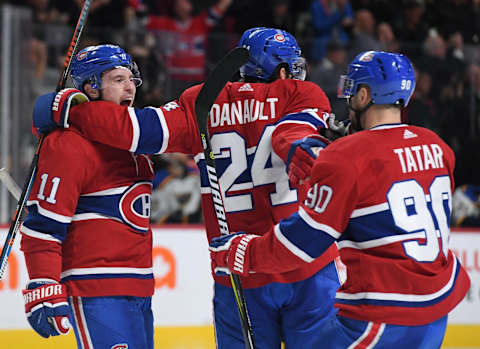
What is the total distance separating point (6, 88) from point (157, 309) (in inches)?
63.0

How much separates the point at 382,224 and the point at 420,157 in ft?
0.66

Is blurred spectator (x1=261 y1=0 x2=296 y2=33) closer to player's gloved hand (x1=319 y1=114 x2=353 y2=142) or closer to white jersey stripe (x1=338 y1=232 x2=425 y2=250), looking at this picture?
player's gloved hand (x1=319 y1=114 x2=353 y2=142)

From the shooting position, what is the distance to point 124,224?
2418 millimetres

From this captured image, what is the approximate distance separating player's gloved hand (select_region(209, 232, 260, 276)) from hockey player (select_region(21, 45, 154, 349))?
1.13 feet

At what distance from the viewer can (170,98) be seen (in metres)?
4.94

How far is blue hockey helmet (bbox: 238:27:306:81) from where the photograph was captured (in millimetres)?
2398

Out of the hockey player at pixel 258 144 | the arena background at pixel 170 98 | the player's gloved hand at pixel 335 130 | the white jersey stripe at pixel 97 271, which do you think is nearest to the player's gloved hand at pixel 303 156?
the player's gloved hand at pixel 335 130

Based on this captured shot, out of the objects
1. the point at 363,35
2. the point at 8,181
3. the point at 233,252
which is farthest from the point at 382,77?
the point at 363,35

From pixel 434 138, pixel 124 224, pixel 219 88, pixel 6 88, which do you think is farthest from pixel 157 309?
pixel 434 138

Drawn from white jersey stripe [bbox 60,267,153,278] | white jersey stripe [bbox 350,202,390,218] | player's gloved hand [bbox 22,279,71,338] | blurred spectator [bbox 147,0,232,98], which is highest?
blurred spectator [bbox 147,0,232,98]

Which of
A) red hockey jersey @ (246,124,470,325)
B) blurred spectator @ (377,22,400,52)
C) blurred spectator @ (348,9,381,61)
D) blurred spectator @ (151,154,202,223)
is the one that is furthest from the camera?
blurred spectator @ (377,22,400,52)

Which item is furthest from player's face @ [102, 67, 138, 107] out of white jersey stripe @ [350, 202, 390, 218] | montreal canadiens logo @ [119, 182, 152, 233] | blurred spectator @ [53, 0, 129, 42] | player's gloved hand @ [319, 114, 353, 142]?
blurred spectator @ [53, 0, 129, 42]

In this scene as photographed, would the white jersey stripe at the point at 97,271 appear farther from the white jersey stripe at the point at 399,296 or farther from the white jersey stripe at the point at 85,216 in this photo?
the white jersey stripe at the point at 399,296

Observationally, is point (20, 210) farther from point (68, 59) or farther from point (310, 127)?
point (310, 127)
